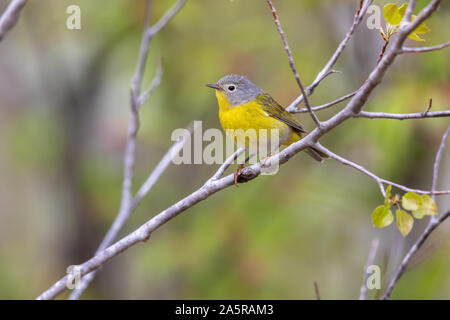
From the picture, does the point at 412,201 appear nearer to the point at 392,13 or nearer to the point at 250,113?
the point at 392,13

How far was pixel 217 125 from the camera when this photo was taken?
20.9 ft

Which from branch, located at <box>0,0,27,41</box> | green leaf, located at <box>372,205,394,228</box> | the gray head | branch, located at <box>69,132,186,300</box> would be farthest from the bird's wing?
branch, located at <box>0,0,27,41</box>

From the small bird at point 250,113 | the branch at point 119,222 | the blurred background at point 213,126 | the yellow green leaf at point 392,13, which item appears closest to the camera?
the yellow green leaf at point 392,13

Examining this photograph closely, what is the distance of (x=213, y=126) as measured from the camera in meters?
6.37

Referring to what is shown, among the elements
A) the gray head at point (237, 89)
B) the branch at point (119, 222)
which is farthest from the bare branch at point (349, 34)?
the gray head at point (237, 89)

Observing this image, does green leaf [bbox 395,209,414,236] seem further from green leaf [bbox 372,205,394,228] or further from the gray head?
the gray head

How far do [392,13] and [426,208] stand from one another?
2.73 feet

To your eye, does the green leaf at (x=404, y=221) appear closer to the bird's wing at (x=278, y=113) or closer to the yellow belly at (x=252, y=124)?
the yellow belly at (x=252, y=124)

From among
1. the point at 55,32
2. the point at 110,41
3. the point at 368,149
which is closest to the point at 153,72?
the point at 110,41

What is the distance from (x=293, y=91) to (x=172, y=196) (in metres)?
2.04

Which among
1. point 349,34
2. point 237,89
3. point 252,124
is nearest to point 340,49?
point 349,34

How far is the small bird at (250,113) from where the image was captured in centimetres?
404

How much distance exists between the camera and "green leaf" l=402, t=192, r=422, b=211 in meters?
2.12
